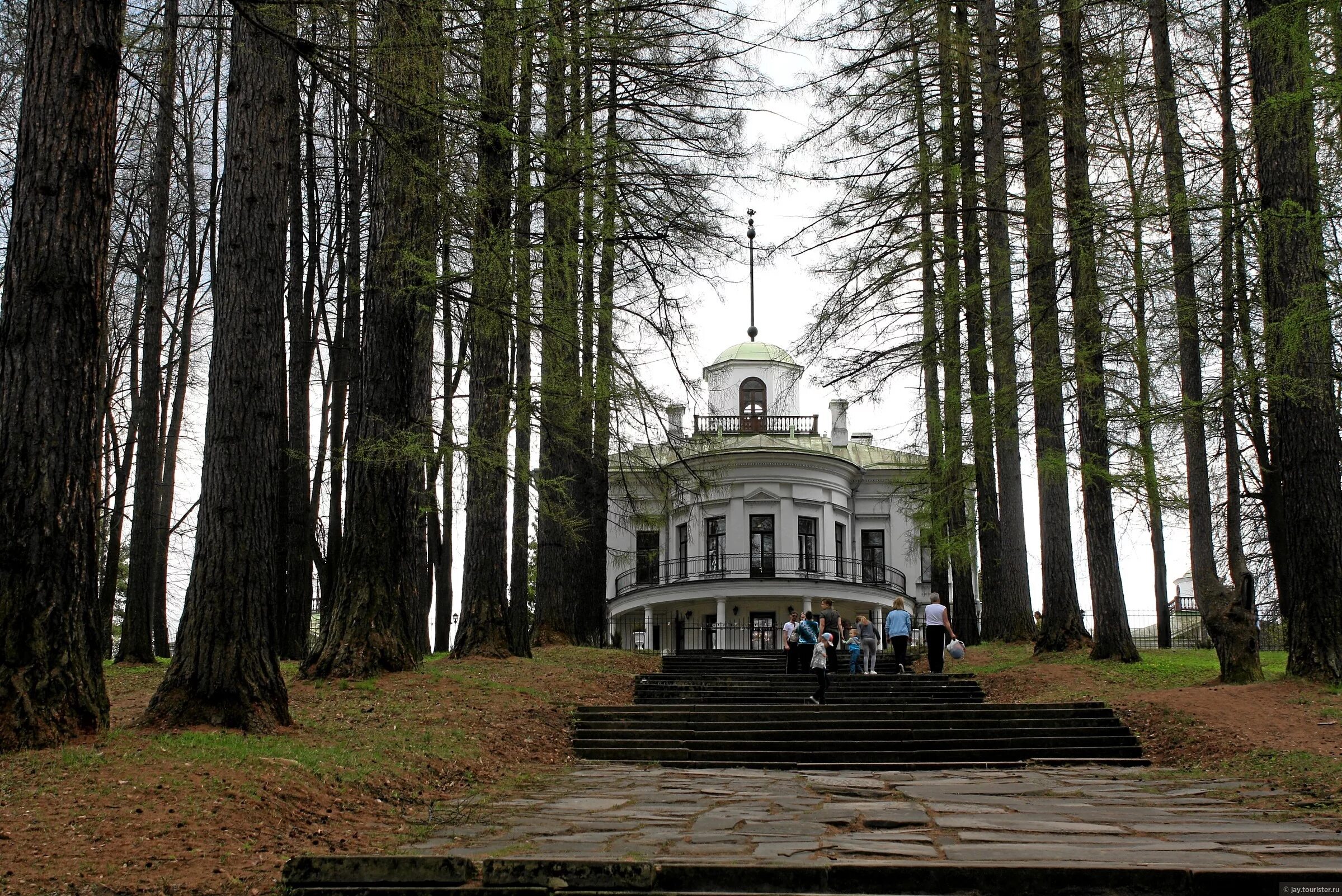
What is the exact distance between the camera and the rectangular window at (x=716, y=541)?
39.2 metres

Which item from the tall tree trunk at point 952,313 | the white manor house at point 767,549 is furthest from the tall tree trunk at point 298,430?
the white manor house at point 767,549

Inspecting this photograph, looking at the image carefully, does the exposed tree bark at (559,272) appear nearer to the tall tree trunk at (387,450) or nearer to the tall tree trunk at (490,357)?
the tall tree trunk at (490,357)

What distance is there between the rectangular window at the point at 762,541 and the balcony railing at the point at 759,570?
3 cm

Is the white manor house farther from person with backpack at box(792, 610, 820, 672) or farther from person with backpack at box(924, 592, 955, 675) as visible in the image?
person with backpack at box(924, 592, 955, 675)

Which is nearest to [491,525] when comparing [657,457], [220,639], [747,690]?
[657,457]

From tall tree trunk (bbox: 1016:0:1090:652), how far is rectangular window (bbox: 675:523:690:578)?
22.0 meters

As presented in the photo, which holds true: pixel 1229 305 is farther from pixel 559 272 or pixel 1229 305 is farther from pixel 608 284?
pixel 559 272

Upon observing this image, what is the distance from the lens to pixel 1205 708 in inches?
450

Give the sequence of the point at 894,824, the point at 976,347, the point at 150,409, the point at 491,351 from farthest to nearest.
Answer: the point at 976,347
the point at 150,409
the point at 491,351
the point at 894,824

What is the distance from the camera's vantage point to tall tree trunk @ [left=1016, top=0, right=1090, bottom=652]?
15.0 meters

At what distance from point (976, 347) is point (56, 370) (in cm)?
1524

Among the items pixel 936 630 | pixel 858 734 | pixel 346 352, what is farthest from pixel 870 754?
pixel 346 352

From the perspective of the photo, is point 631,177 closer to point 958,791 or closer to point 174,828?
point 958,791

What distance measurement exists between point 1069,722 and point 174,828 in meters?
9.46
